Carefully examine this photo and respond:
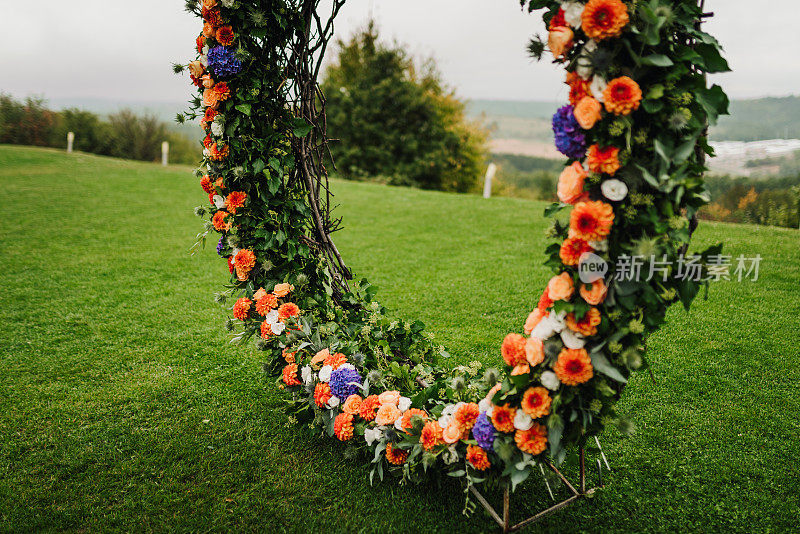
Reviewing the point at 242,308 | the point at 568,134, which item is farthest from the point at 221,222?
the point at 568,134

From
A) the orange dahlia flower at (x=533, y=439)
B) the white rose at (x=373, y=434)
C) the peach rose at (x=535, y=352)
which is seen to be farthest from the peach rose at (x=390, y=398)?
the peach rose at (x=535, y=352)

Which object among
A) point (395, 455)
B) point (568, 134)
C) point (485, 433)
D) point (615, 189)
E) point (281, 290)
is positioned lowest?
point (395, 455)

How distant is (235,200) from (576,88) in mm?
1856

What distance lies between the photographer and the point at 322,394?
7.86 feet

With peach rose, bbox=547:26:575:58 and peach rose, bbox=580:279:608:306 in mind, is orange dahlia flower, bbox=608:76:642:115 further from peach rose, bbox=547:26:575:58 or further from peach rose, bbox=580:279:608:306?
peach rose, bbox=580:279:608:306

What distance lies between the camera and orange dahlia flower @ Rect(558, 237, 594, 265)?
1.60 metres

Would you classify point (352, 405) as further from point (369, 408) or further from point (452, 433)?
point (452, 433)

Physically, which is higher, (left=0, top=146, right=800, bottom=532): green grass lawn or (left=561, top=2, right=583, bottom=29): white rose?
(left=561, top=2, right=583, bottom=29): white rose

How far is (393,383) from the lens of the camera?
254 cm

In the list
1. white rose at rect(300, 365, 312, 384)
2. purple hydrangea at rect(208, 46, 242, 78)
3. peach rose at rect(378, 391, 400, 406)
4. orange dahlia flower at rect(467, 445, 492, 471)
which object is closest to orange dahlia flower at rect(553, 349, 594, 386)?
orange dahlia flower at rect(467, 445, 492, 471)

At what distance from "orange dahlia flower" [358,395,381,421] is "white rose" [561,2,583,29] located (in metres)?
1.75

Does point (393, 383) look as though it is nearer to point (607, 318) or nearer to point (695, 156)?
point (607, 318)

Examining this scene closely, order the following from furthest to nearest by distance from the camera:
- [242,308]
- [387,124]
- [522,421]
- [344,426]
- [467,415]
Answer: [387,124]
[242,308]
[344,426]
[467,415]
[522,421]

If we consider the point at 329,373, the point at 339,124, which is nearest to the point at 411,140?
the point at 339,124
